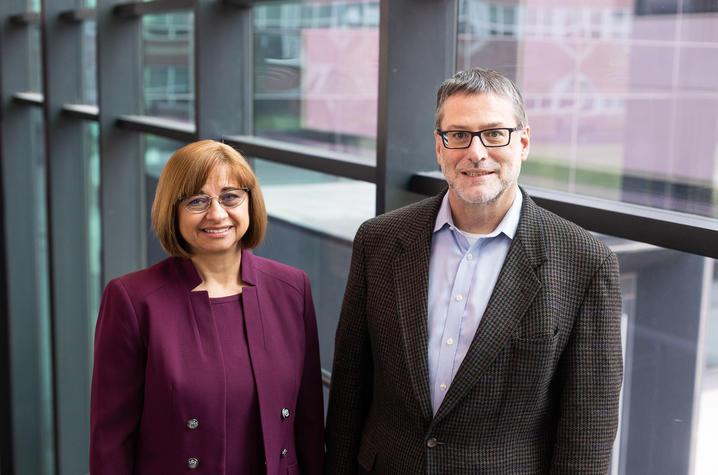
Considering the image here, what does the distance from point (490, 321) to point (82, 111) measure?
4.88m

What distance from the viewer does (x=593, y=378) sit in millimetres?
1843

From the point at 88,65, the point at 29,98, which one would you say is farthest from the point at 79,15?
the point at 29,98

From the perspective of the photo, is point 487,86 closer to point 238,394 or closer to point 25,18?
point 238,394

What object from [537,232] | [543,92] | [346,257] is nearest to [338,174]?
[346,257]

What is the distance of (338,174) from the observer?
132 inches

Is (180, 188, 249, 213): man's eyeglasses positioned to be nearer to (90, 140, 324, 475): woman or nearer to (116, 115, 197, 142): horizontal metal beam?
(90, 140, 324, 475): woman

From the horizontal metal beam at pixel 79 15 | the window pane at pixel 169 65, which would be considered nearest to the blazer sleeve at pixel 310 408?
the window pane at pixel 169 65

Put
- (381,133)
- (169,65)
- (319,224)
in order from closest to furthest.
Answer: (381,133) < (319,224) < (169,65)

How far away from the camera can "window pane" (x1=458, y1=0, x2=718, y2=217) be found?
2178 mm

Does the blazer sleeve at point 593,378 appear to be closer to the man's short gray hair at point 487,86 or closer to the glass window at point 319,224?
the man's short gray hair at point 487,86

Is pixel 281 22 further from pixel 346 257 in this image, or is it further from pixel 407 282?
pixel 407 282

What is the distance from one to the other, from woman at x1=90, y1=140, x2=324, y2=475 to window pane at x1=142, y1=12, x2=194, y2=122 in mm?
3071

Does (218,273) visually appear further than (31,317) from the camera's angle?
No

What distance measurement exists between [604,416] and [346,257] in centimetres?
196
